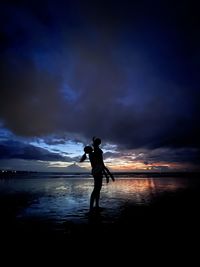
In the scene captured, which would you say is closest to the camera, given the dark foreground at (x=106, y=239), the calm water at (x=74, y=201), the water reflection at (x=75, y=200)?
the dark foreground at (x=106, y=239)

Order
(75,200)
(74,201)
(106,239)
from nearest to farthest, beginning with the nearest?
(106,239) → (74,201) → (75,200)

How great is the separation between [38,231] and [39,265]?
2.34 meters

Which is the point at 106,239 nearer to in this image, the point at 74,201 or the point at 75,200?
the point at 74,201

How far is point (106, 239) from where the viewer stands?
505cm

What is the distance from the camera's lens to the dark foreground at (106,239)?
13.6ft

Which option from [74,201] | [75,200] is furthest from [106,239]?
[75,200]

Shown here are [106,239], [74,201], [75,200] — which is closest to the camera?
[106,239]

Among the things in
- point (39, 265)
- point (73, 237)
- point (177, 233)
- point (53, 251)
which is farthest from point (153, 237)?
point (39, 265)

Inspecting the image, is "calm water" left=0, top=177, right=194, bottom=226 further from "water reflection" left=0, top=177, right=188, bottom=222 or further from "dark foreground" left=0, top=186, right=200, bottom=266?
"dark foreground" left=0, top=186, right=200, bottom=266

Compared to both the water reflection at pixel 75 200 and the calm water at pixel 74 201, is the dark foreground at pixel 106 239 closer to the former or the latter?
the calm water at pixel 74 201

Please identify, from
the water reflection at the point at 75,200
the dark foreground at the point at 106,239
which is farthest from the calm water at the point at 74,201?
the dark foreground at the point at 106,239

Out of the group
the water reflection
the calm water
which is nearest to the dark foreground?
the calm water

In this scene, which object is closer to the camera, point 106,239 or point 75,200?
point 106,239

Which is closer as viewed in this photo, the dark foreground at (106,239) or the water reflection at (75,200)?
the dark foreground at (106,239)
